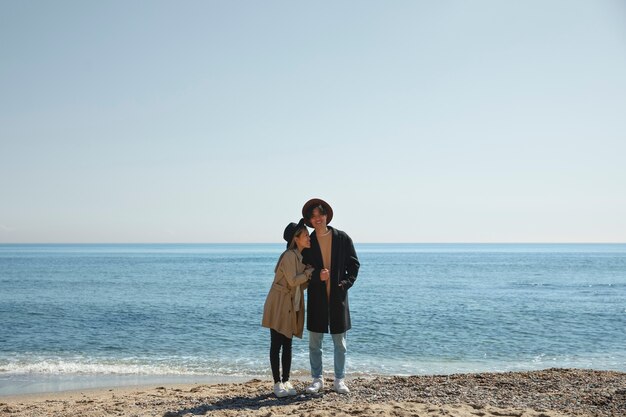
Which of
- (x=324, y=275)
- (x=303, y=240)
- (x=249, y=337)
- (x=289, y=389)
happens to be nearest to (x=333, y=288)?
(x=324, y=275)

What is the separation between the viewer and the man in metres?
6.34

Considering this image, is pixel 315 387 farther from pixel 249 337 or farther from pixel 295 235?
pixel 249 337

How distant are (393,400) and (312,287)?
5.44ft

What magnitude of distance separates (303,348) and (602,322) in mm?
11557

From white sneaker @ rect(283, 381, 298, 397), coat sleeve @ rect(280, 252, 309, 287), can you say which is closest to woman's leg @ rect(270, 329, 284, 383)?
white sneaker @ rect(283, 381, 298, 397)

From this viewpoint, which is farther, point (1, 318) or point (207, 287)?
point (207, 287)

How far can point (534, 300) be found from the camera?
994 inches

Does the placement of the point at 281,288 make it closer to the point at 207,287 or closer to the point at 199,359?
the point at 199,359

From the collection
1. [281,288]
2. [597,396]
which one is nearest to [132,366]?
[281,288]

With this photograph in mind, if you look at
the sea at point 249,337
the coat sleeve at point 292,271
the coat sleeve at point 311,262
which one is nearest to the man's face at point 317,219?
the coat sleeve at point 311,262

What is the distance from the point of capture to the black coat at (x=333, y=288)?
6.34m

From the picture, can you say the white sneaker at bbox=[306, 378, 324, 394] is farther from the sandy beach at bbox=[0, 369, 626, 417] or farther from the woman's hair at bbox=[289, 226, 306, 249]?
the woman's hair at bbox=[289, 226, 306, 249]

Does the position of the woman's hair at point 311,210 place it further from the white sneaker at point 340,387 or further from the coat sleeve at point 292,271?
the white sneaker at point 340,387

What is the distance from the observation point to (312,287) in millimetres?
6359
